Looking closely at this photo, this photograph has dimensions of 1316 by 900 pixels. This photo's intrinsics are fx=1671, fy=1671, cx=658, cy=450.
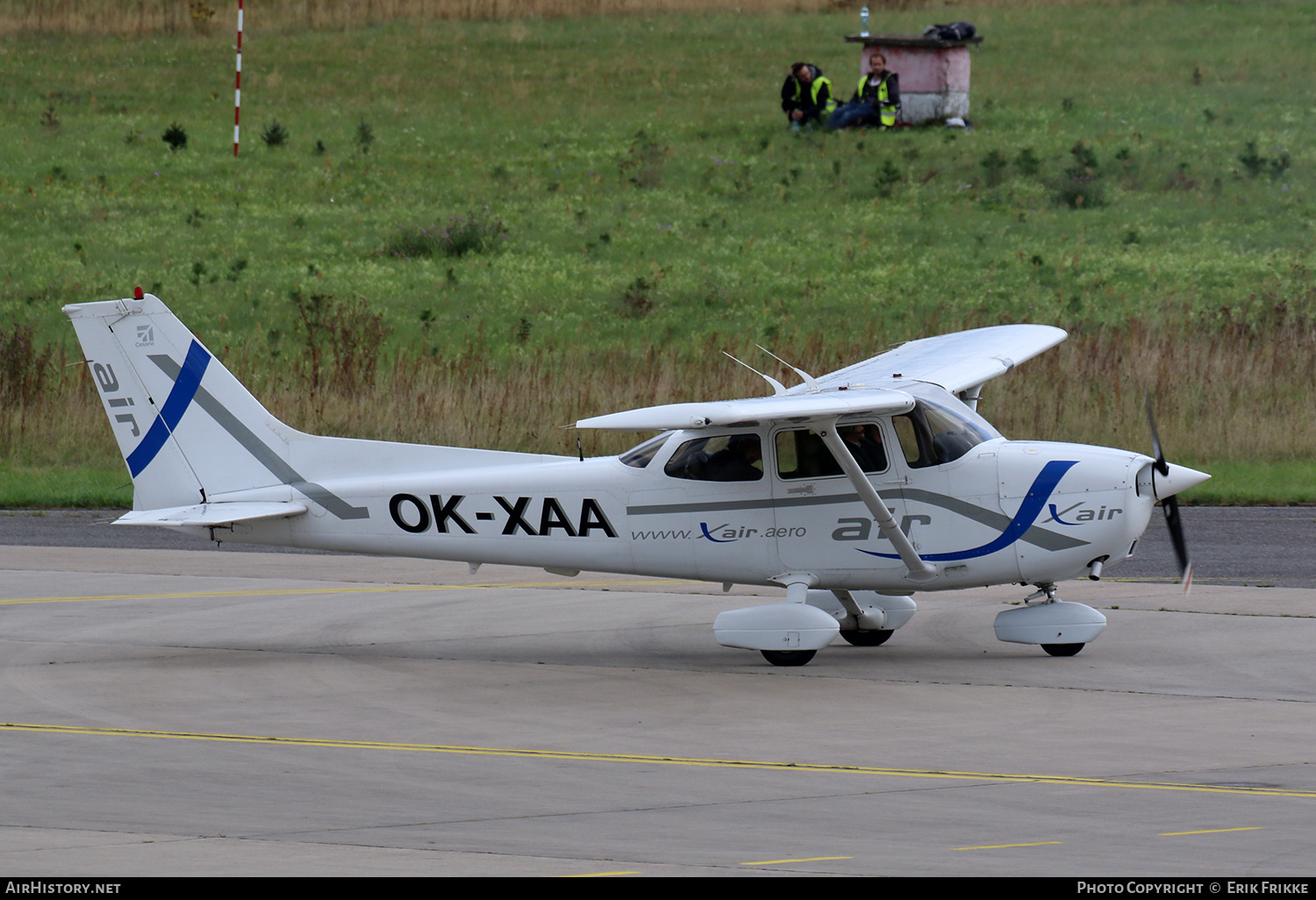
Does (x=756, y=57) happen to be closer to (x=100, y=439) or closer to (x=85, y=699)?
(x=100, y=439)

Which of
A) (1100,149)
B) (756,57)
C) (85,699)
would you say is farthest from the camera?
(756,57)

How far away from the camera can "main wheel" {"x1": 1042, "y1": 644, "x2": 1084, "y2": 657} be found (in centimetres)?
1221

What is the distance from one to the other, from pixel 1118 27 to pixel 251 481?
4608 cm

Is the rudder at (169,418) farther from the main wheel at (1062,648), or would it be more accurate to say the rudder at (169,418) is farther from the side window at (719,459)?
the main wheel at (1062,648)

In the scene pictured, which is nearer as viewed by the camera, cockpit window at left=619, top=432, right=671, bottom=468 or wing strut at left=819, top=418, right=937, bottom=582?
wing strut at left=819, top=418, right=937, bottom=582

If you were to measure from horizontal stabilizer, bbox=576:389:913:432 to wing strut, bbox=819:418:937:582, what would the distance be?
215mm

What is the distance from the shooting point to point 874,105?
41125 mm

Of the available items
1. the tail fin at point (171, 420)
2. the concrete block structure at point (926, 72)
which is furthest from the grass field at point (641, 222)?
the tail fin at point (171, 420)

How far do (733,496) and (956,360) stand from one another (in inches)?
115

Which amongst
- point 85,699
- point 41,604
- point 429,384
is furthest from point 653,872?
point 429,384

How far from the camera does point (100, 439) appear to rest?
74.4 ft

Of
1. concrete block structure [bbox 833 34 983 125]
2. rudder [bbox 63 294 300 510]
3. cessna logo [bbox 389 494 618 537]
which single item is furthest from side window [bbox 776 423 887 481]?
concrete block structure [bbox 833 34 983 125]

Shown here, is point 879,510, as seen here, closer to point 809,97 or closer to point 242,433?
point 242,433

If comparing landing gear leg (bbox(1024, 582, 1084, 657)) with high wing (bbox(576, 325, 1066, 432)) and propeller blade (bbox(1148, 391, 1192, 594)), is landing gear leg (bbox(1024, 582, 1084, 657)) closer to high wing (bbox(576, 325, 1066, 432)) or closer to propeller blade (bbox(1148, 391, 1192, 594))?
propeller blade (bbox(1148, 391, 1192, 594))
